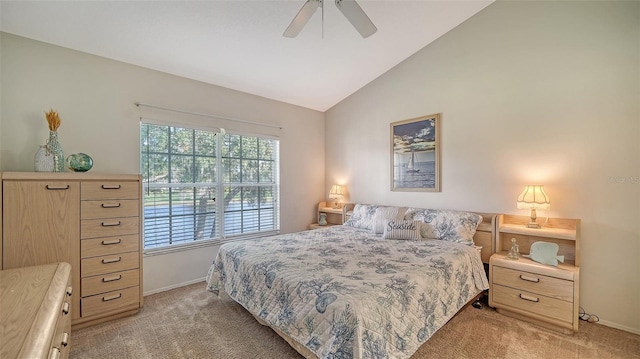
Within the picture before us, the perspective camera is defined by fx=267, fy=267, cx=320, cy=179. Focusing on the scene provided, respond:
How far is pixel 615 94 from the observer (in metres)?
2.32

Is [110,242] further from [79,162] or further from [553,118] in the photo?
[553,118]

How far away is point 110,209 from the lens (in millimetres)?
2438

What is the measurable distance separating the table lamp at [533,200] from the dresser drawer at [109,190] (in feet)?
12.2

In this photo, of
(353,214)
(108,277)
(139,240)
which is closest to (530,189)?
(353,214)

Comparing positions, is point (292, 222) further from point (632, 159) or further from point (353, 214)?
point (632, 159)

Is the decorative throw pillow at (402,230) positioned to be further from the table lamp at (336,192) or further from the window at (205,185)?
the window at (205,185)

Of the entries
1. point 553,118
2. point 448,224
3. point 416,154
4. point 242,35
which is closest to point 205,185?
point 242,35

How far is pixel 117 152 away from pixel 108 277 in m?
1.28

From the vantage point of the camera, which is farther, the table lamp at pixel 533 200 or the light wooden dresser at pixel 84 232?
the table lamp at pixel 533 200

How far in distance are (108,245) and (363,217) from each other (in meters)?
2.81

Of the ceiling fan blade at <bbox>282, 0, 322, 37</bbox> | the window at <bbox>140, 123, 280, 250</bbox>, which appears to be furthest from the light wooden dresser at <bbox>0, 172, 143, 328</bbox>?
the ceiling fan blade at <bbox>282, 0, 322, 37</bbox>

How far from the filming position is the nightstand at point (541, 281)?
7.28 feet

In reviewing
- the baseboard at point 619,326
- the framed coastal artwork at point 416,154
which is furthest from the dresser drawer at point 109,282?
the baseboard at point 619,326

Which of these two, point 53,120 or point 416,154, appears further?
point 416,154
